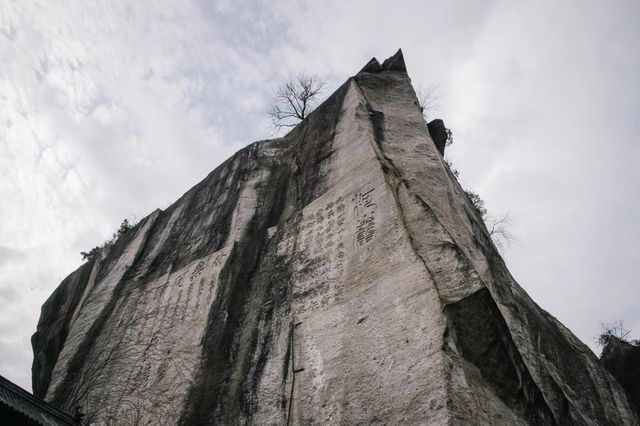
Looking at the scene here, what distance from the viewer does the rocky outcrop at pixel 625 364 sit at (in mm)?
7270

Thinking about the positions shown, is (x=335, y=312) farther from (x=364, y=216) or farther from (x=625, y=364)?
(x=625, y=364)

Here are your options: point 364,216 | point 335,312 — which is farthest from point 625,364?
point 335,312

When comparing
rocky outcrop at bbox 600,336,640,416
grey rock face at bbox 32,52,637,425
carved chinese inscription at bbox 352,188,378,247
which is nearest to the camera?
grey rock face at bbox 32,52,637,425

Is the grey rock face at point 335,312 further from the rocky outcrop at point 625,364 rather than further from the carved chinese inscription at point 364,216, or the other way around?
the rocky outcrop at point 625,364

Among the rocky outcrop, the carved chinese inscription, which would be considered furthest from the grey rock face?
the rocky outcrop

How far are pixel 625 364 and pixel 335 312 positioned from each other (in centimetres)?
595

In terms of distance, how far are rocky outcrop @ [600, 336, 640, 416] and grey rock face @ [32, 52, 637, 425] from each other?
1.61 m

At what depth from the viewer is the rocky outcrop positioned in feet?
23.9

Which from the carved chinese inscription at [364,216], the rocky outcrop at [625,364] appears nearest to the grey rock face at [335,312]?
the carved chinese inscription at [364,216]

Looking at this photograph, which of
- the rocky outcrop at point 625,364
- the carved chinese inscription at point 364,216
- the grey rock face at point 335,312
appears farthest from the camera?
the rocky outcrop at point 625,364

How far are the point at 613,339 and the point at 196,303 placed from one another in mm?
7653

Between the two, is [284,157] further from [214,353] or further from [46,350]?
[46,350]

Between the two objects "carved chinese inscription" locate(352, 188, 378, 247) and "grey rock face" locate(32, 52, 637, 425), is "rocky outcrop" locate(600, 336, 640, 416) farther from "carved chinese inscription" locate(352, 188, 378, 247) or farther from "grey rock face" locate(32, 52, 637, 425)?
"carved chinese inscription" locate(352, 188, 378, 247)

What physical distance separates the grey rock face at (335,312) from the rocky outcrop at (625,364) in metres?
1.61
